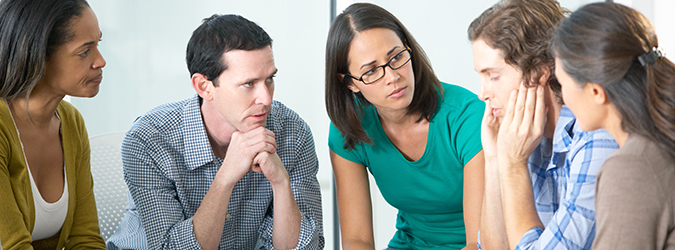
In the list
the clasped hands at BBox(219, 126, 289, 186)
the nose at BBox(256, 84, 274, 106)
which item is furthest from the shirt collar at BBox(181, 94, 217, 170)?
the nose at BBox(256, 84, 274, 106)

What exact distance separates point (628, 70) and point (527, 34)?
40 centimetres

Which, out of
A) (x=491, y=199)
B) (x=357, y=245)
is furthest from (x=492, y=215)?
(x=357, y=245)

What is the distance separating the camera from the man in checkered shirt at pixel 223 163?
5.11ft

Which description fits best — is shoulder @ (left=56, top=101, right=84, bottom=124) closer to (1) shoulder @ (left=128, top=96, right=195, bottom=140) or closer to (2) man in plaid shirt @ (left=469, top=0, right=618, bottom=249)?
(1) shoulder @ (left=128, top=96, right=195, bottom=140)

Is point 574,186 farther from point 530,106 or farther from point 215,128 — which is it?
point 215,128

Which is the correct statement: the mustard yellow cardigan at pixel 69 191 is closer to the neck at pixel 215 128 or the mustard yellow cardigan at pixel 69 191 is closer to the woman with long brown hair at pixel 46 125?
the woman with long brown hair at pixel 46 125

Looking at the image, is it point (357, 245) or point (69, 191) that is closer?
point (69, 191)

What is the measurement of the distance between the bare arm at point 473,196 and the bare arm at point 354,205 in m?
0.33

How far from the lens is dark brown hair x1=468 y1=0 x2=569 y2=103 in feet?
4.29

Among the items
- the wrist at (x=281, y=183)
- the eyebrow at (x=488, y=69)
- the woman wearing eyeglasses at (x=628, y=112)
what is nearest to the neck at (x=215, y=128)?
the wrist at (x=281, y=183)

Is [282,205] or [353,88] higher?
[353,88]

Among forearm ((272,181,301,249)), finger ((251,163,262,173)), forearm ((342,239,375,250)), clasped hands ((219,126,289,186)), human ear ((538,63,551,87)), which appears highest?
human ear ((538,63,551,87))

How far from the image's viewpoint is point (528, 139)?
1.30 m

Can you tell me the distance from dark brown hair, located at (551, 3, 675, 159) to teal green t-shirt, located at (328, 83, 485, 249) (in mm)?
740
